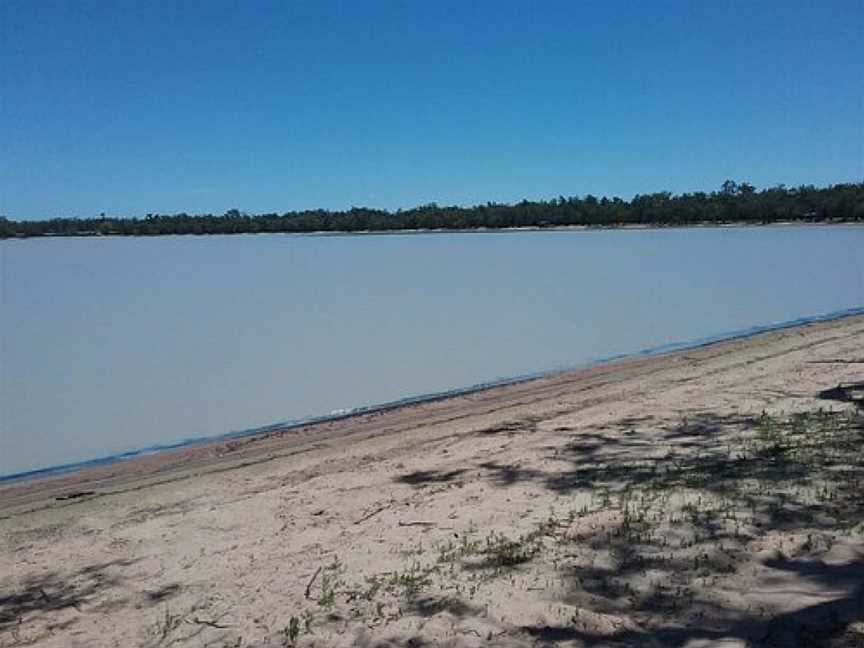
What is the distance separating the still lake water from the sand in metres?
2.83

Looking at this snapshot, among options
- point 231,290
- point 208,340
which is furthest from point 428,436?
point 231,290

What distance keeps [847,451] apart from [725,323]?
12.6 meters

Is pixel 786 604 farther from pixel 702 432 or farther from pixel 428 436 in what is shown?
pixel 428 436

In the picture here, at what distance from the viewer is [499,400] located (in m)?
9.51

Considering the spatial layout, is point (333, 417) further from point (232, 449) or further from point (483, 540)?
point (483, 540)

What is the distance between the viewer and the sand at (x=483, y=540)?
2.97 meters

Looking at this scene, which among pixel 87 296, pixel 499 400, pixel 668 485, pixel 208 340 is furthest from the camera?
pixel 87 296

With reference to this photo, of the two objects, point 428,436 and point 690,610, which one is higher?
point 690,610

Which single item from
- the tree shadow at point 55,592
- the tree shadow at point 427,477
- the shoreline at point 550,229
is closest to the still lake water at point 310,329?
the tree shadow at point 427,477

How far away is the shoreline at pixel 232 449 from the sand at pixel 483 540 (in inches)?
2.8

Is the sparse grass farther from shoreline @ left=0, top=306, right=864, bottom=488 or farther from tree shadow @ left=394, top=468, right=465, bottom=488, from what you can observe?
A: shoreline @ left=0, top=306, right=864, bottom=488

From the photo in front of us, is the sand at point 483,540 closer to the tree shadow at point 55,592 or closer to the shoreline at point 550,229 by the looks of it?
the tree shadow at point 55,592

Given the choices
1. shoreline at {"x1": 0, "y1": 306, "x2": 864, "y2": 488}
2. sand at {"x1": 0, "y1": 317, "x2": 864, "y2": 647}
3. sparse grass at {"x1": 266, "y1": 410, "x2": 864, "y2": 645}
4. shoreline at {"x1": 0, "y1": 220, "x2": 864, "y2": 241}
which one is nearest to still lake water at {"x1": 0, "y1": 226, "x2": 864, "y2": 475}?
shoreline at {"x1": 0, "y1": 306, "x2": 864, "y2": 488}

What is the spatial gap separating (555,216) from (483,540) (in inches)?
3052
